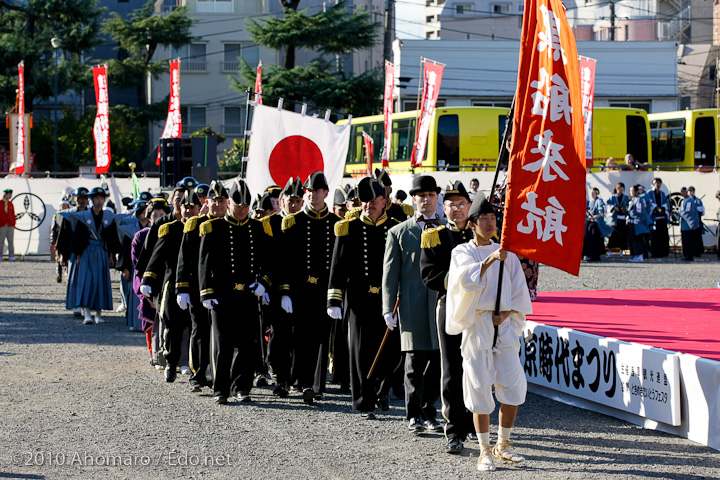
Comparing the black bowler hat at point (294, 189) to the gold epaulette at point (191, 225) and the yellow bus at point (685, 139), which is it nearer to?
the gold epaulette at point (191, 225)

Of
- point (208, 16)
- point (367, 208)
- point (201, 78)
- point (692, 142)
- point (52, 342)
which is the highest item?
point (208, 16)

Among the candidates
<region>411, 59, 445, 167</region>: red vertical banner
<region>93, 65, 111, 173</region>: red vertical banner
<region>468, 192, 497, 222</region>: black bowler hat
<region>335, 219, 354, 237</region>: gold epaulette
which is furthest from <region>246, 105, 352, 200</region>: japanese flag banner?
<region>93, 65, 111, 173</region>: red vertical banner

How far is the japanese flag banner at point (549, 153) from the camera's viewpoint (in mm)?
5988

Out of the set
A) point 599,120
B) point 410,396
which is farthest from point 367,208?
point 599,120

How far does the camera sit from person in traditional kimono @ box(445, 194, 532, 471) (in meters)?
5.96

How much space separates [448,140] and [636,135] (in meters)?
6.34

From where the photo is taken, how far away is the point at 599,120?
3039cm

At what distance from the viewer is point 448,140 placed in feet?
94.7

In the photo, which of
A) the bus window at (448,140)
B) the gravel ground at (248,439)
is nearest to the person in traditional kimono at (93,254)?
the gravel ground at (248,439)

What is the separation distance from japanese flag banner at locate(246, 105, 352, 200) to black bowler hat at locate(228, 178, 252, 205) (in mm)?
2221

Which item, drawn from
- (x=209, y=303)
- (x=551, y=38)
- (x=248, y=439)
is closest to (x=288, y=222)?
(x=209, y=303)

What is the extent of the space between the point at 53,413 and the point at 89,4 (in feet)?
126

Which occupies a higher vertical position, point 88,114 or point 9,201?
point 88,114

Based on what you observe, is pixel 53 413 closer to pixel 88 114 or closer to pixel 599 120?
pixel 599 120
